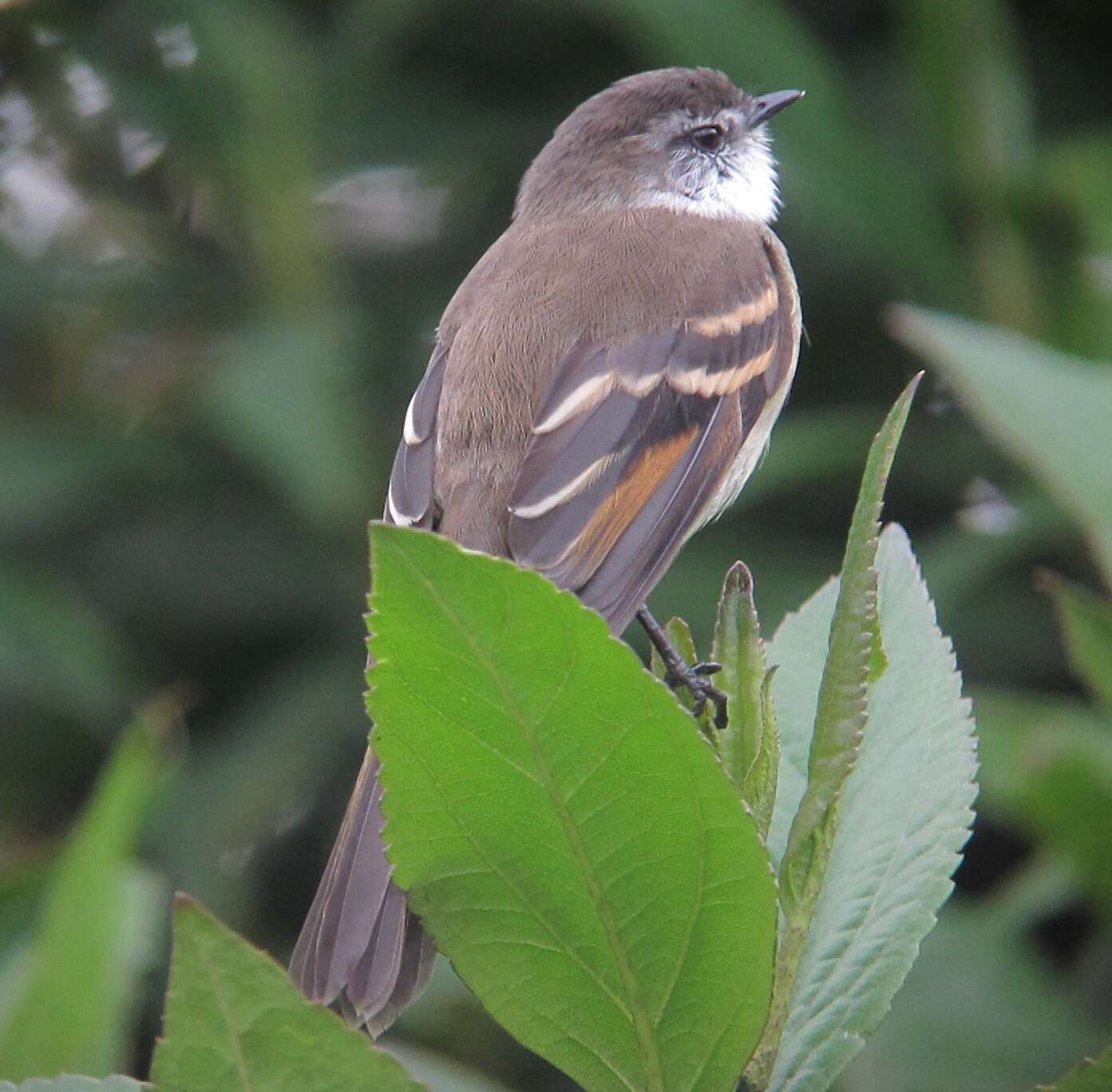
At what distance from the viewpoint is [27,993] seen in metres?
2.14

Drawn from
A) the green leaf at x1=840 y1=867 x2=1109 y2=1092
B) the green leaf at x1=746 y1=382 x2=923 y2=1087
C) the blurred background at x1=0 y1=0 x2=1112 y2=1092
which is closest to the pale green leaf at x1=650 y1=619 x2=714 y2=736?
the green leaf at x1=746 y1=382 x2=923 y2=1087

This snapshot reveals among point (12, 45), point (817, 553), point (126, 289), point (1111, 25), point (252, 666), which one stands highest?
point (1111, 25)

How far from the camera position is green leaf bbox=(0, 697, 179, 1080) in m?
2.12

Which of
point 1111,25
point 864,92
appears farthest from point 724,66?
point 1111,25

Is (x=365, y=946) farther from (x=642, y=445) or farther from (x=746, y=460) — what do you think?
(x=746, y=460)

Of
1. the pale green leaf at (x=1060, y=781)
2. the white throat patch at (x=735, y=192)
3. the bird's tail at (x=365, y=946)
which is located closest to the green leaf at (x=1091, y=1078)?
the bird's tail at (x=365, y=946)

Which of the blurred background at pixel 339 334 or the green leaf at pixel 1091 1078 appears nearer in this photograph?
the green leaf at pixel 1091 1078

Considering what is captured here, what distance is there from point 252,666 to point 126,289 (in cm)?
115

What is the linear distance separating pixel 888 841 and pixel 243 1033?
0.68 metres

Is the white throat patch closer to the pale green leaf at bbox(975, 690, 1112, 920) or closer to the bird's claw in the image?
the pale green leaf at bbox(975, 690, 1112, 920)

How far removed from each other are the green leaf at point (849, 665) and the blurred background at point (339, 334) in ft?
8.37

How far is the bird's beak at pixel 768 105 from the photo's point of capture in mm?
4227

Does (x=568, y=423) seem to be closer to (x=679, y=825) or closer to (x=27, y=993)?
(x=27, y=993)

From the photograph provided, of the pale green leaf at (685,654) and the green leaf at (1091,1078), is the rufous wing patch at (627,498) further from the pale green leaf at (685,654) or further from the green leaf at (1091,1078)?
the green leaf at (1091,1078)
